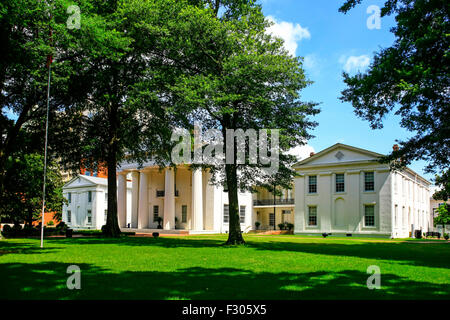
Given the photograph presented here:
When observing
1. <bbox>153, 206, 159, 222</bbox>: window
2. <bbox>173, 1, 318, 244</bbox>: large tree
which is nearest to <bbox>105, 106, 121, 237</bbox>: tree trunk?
<bbox>173, 1, 318, 244</bbox>: large tree

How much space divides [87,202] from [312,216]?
4062 cm

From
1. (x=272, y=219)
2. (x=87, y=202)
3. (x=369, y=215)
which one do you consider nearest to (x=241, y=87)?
(x=369, y=215)

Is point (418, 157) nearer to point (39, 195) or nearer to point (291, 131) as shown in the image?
point (291, 131)

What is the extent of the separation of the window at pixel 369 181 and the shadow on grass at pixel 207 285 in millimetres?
35301

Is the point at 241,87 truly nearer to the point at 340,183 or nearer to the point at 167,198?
the point at 340,183

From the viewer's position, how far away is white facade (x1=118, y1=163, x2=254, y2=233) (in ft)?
166

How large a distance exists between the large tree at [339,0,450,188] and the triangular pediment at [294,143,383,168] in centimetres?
2507

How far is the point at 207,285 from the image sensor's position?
8375 mm

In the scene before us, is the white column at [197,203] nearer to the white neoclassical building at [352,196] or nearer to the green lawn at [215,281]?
the white neoclassical building at [352,196]

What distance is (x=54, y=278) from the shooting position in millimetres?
9164

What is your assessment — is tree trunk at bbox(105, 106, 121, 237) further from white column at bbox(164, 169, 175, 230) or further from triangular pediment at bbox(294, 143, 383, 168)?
triangular pediment at bbox(294, 143, 383, 168)
